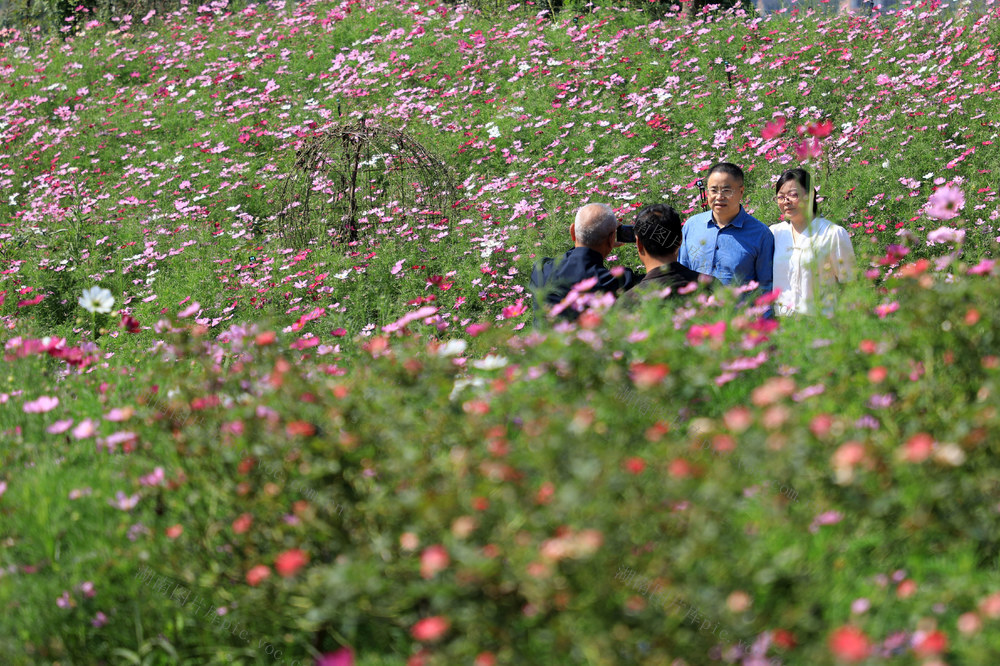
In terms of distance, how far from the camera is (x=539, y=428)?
1832 mm

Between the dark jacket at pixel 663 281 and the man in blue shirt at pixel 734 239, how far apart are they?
2.34 feet

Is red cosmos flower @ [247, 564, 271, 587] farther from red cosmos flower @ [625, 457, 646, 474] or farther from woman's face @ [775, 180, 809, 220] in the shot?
woman's face @ [775, 180, 809, 220]

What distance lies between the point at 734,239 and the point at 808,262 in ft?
2.53

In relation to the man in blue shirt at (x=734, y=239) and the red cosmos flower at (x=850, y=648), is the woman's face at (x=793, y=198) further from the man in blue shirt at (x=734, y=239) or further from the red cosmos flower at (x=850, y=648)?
the red cosmos flower at (x=850, y=648)

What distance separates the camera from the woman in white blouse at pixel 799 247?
381cm

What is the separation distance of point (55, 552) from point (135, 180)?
738 cm

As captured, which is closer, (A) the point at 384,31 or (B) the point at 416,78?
(B) the point at 416,78

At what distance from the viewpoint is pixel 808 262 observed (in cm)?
351

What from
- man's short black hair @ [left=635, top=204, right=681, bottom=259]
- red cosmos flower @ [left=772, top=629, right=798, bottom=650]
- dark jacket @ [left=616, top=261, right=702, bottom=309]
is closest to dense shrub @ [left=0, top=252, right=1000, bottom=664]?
red cosmos flower @ [left=772, top=629, right=798, bottom=650]

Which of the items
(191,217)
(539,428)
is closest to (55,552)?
(539,428)

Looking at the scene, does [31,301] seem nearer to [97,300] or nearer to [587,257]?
[97,300]

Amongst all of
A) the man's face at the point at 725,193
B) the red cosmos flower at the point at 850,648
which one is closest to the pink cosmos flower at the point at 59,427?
the red cosmos flower at the point at 850,648

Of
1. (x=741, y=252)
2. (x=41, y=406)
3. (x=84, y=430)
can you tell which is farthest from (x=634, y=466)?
(x=741, y=252)

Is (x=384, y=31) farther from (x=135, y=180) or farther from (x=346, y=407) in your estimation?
(x=346, y=407)
